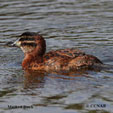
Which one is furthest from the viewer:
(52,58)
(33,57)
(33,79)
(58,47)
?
(58,47)

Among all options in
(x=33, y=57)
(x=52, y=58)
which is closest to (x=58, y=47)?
(x=33, y=57)

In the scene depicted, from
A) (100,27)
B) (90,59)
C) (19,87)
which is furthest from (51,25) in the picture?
(19,87)

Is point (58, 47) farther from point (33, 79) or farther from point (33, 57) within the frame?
point (33, 79)

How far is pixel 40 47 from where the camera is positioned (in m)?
12.1

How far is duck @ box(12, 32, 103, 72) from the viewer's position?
11316 mm

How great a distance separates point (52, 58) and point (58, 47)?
250 cm

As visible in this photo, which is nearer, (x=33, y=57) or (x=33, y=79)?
(x=33, y=79)

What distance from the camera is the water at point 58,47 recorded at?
28.6 feet

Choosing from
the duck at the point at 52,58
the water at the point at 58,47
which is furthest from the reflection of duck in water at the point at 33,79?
the duck at the point at 52,58

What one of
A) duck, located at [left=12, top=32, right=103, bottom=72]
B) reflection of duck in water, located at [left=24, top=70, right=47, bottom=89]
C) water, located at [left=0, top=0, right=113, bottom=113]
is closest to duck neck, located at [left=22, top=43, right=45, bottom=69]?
duck, located at [left=12, top=32, right=103, bottom=72]

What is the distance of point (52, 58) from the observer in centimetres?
1146

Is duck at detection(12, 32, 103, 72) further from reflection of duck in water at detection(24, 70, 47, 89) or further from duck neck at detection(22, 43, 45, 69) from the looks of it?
reflection of duck in water at detection(24, 70, 47, 89)

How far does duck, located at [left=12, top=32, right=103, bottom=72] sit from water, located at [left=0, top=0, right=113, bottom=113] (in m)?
0.40

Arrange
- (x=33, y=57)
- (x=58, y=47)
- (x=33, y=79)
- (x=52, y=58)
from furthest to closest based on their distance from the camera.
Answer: (x=58, y=47) → (x=33, y=57) → (x=52, y=58) → (x=33, y=79)
